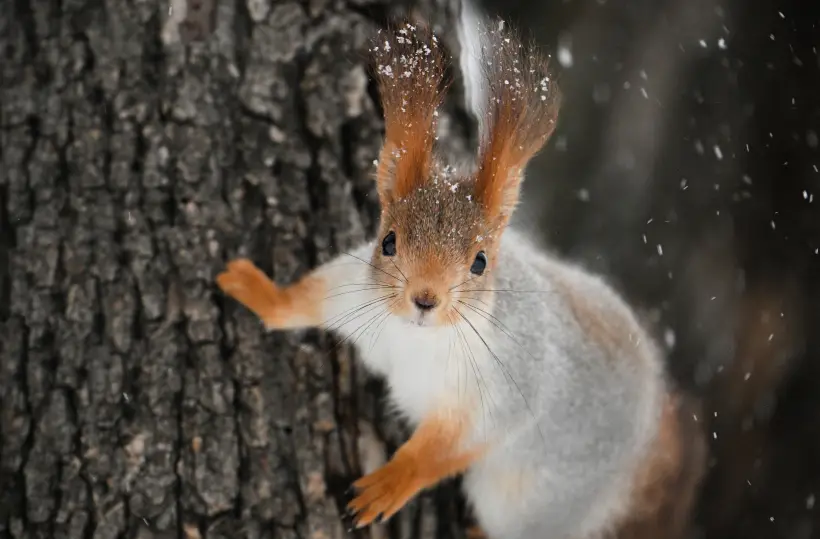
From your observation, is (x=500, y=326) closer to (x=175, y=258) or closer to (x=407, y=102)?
(x=407, y=102)

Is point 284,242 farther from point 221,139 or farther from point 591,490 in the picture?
point 591,490

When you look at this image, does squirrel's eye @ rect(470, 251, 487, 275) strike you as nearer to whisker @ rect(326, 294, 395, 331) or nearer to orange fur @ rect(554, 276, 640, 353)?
whisker @ rect(326, 294, 395, 331)

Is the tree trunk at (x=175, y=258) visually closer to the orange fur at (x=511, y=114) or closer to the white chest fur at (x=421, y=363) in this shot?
the white chest fur at (x=421, y=363)

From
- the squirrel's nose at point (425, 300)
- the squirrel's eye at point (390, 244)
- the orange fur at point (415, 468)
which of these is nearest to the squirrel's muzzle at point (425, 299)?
the squirrel's nose at point (425, 300)

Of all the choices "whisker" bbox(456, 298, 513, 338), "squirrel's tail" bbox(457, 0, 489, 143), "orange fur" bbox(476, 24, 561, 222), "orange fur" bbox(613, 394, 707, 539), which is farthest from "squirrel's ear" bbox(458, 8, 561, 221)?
"orange fur" bbox(613, 394, 707, 539)

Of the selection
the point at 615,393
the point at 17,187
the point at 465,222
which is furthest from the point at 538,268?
the point at 17,187

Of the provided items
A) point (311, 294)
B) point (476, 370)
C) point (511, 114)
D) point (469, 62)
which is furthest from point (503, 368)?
point (469, 62)
